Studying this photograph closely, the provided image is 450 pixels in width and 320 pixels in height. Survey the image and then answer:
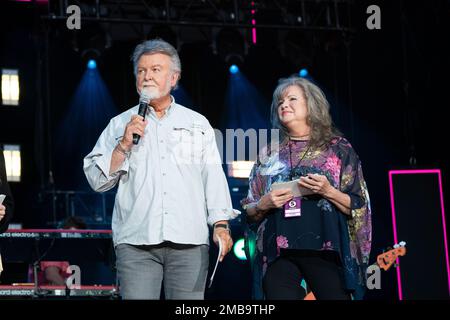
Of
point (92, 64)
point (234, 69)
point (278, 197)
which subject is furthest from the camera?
point (234, 69)

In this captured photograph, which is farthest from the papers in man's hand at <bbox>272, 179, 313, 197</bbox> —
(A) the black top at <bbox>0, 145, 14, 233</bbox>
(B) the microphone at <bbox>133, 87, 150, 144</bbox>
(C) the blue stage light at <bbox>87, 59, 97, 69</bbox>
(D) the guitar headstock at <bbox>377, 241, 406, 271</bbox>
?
(C) the blue stage light at <bbox>87, 59, 97, 69</bbox>

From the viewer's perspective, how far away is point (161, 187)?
3424 millimetres

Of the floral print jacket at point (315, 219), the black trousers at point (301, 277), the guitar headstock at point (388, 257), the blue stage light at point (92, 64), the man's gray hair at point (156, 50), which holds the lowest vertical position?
the guitar headstock at point (388, 257)

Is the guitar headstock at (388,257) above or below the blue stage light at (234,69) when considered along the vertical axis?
below

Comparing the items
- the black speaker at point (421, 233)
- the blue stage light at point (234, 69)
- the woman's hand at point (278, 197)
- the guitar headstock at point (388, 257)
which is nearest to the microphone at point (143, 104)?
the woman's hand at point (278, 197)

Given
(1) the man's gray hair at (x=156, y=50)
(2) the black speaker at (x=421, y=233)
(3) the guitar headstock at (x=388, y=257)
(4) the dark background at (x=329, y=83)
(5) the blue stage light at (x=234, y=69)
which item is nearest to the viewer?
(1) the man's gray hair at (x=156, y=50)

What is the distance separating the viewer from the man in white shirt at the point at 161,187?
333 cm

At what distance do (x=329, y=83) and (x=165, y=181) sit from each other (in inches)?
280

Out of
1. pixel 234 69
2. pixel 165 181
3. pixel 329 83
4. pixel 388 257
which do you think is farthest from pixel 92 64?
pixel 165 181

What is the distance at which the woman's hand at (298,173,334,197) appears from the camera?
342cm

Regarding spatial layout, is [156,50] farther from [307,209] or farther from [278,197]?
[307,209]

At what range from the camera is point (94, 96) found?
1077cm

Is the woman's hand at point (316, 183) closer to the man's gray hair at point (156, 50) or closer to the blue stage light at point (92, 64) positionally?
the man's gray hair at point (156, 50)

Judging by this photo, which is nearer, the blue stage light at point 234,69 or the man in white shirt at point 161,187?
the man in white shirt at point 161,187
